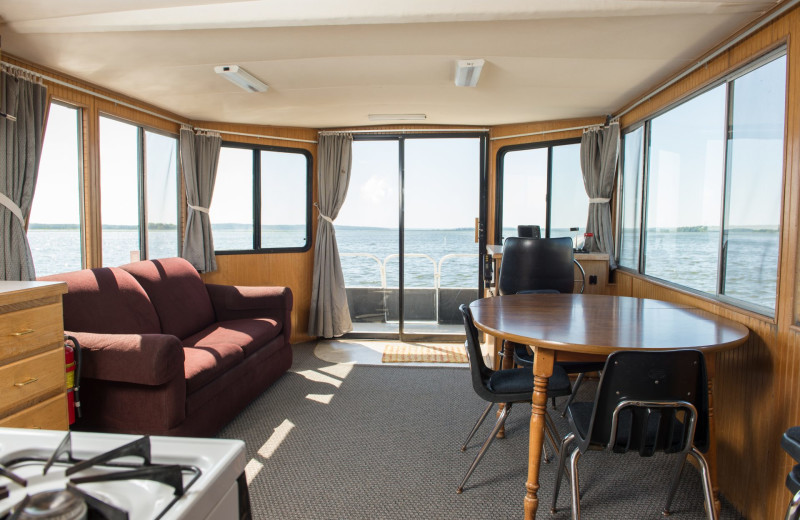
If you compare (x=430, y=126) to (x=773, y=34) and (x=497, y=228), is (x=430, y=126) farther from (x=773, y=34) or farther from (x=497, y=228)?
(x=773, y=34)

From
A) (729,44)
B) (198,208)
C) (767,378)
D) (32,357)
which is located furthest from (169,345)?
(729,44)

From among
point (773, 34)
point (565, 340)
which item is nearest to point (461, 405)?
point (565, 340)

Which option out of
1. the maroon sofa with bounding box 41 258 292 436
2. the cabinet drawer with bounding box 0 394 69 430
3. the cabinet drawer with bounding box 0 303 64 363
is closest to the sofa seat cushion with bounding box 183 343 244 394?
the maroon sofa with bounding box 41 258 292 436

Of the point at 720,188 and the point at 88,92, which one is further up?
the point at 88,92

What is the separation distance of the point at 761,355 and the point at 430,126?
372 cm

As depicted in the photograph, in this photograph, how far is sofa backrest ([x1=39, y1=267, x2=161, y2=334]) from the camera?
8.98ft

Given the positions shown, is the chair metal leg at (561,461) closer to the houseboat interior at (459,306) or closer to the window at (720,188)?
the houseboat interior at (459,306)

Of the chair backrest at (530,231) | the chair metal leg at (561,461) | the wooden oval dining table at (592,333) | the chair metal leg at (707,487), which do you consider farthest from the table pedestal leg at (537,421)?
the chair backrest at (530,231)

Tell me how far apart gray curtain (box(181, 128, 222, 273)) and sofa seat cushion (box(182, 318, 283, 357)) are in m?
1.00

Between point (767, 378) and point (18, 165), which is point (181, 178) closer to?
point (18, 165)

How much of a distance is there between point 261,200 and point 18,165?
8.10 feet

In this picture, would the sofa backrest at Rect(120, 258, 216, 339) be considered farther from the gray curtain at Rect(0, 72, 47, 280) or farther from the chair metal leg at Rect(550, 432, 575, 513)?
the chair metal leg at Rect(550, 432, 575, 513)

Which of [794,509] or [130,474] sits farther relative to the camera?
[794,509]

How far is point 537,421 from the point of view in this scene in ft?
6.59
